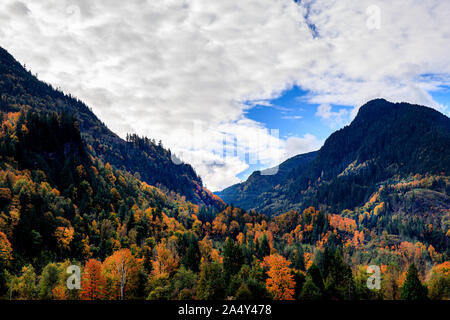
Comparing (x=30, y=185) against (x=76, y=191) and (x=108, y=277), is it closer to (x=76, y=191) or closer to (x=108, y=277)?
(x=76, y=191)

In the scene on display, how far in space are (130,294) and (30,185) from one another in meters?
90.9

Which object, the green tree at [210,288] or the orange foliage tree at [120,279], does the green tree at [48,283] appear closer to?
the orange foliage tree at [120,279]

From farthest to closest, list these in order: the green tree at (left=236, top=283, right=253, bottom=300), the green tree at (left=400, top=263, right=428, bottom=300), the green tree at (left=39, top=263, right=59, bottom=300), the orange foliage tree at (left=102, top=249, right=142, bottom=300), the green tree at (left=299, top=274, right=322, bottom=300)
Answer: the orange foliage tree at (left=102, top=249, right=142, bottom=300) < the green tree at (left=39, top=263, right=59, bottom=300) < the green tree at (left=299, top=274, right=322, bottom=300) < the green tree at (left=400, top=263, right=428, bottom=300) < the green tree at (left=236, top=283, right=253, bottom=300)

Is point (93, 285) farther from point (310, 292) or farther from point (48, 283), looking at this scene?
point (310, 292)

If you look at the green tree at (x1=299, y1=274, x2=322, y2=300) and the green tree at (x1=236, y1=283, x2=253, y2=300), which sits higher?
the green tree at (x1=236, y1=283, x2=253, y2=300)

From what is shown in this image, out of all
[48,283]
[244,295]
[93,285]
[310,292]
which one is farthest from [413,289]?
[48,283]

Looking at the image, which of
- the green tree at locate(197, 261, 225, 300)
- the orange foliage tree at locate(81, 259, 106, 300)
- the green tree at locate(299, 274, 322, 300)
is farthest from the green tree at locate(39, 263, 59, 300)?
the green tree at locate(299, 274, 322, 300)

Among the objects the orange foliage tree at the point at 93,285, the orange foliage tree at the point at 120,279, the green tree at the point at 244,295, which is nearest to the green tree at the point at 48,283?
the orange foliage tree at the point at 93,285

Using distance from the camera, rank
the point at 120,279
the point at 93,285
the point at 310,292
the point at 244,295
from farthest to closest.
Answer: the point at 120,279 → the point at 310,292 → the point at 93,285 → the point at 244,295

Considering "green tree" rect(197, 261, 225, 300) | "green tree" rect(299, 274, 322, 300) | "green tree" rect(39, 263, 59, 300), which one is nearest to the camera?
"green tree" rect(197, 261, 225, 300)

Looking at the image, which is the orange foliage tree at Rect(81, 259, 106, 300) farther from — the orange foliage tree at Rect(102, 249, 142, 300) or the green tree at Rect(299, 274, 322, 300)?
the green tree at Rect(299, 274, 322, 300)

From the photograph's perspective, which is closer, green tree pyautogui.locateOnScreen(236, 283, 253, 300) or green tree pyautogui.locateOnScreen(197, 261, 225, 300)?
green tree pyautogui.locateOnScreen(236, 283, 253, 300)

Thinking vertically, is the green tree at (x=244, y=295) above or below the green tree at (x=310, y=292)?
above
